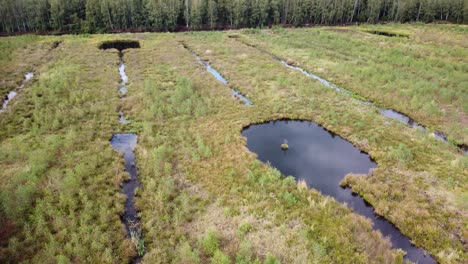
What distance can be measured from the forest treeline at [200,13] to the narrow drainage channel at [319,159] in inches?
2202

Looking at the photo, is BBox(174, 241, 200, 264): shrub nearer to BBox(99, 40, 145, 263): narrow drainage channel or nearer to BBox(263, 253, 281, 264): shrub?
BBox(99, 40, 145, 263): narrow drainage channel

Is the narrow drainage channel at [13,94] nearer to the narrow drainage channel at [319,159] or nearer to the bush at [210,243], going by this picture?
the narrow drainage channel at [319,159]

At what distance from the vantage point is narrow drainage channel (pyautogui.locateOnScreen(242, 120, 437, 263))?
584 inches

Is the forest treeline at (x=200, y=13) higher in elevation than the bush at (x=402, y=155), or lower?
higher

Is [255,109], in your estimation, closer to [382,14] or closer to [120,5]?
[120,5]

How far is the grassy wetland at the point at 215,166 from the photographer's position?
1316 centimetres

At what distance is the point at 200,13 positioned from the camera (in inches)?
2817

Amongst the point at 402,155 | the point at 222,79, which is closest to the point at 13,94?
the point at 222,79

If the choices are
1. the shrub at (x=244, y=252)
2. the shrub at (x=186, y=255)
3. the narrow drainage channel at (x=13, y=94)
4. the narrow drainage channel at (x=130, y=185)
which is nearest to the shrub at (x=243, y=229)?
the shrub at (x=244, y=252)

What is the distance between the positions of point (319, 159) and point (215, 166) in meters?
7.35

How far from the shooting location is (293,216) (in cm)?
1489

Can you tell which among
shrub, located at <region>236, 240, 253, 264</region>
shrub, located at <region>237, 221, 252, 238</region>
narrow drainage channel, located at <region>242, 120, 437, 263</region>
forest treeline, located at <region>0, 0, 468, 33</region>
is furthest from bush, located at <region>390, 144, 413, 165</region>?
forest treeline, located at <region>0, 0, 468, 33</region>

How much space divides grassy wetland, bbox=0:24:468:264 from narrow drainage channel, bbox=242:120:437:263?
1.51ft

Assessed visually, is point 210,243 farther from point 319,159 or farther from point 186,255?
point 319,159
